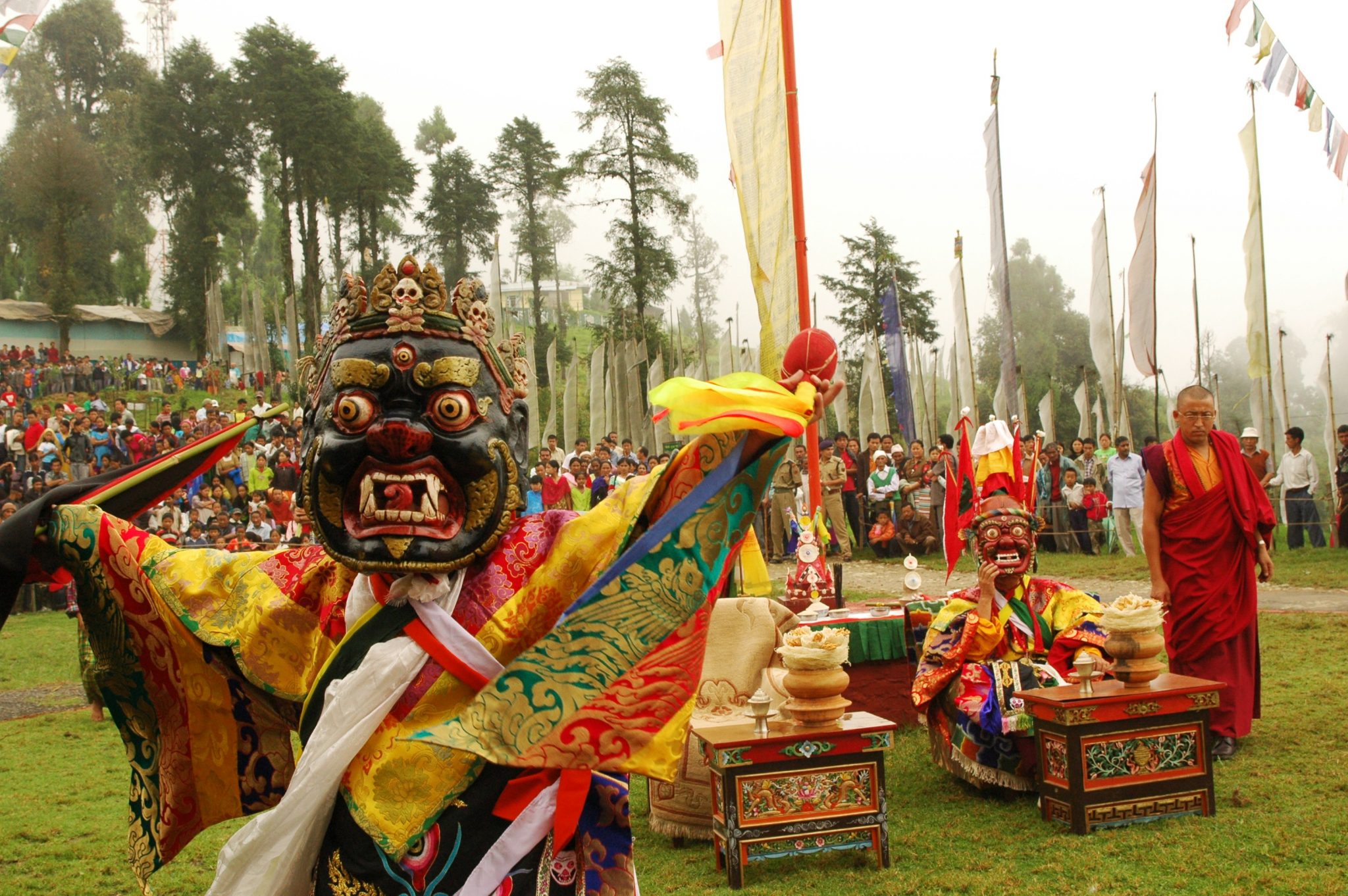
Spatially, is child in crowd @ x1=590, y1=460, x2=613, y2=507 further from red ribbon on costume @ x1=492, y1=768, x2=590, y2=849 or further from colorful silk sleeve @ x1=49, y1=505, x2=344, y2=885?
red ribbon on costume @ x1=492, y1=768, x2=590, y2=849

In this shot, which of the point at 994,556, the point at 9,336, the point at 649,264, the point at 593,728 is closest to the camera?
the point at 593,728

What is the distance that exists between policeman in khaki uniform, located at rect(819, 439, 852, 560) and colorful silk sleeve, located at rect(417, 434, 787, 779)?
12.4 metres

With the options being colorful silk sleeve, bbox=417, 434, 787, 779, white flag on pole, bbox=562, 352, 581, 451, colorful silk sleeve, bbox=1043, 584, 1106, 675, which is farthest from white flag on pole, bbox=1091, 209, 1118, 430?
colorful silk sleeve, bbox=417, 434, 787, 779

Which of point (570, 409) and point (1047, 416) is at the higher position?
point (570, 409)

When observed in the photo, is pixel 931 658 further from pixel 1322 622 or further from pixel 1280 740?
pixel 1322 622

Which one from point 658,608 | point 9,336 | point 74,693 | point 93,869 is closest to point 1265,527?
point 658,608

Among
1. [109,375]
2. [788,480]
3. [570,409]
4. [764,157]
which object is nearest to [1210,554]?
[764,157]

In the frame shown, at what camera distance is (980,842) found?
4.96 meters

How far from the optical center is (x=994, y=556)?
559 centimetres

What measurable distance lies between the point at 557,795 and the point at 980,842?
10.3 ft

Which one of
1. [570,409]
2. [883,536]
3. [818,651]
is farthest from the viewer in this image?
[570,409]

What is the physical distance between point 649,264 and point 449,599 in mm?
25029

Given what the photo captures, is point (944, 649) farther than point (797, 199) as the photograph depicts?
No

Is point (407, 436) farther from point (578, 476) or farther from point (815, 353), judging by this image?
point (578, 476)
